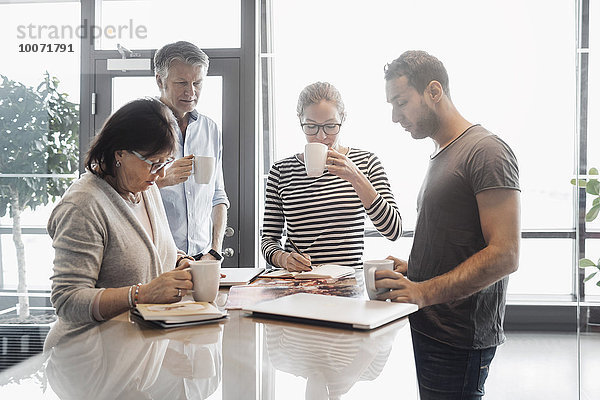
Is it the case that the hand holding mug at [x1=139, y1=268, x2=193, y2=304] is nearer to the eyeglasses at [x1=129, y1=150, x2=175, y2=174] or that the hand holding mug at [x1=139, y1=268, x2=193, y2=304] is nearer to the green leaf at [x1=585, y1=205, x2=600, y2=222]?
the eyeglasses at [x1=129, y1=150, x2=175, y2=174]

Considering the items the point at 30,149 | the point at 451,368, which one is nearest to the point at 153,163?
the point at 451,368

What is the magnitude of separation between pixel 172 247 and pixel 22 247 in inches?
112

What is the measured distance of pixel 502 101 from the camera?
391 cm

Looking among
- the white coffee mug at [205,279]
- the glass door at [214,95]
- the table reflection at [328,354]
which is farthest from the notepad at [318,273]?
the glass door at [214,95]

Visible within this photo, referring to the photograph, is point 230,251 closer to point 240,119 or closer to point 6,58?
point 240,119

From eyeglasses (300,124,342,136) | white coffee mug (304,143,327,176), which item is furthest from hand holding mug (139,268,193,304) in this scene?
eyeglasses (300,124,342,136)

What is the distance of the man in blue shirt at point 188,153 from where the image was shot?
2291 millimetres

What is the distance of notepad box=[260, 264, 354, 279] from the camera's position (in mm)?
1682

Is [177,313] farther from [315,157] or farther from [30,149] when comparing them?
[30,149]

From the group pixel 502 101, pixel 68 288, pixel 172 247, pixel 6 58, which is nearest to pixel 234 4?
pixel 6 58

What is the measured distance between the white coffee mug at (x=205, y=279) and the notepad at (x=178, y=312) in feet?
0.20

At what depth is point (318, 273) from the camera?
1.71 metres

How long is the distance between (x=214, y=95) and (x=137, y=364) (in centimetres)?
313

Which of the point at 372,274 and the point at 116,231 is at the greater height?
the point at 116,231
